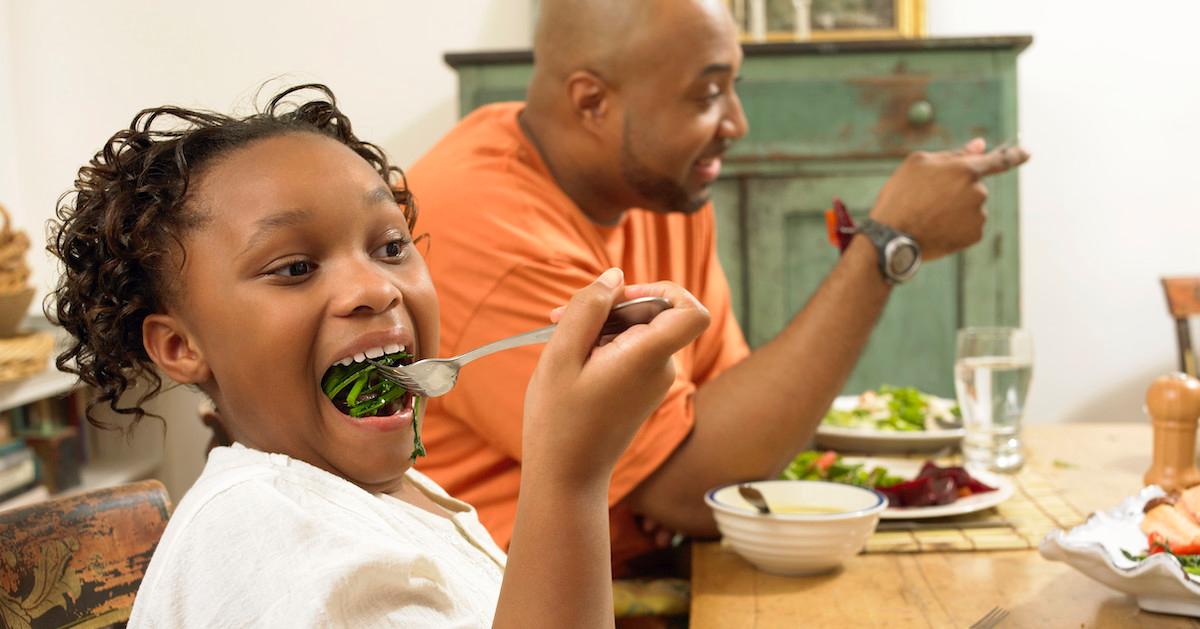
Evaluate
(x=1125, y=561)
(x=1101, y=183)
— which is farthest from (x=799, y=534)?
(x=1101, y=183)

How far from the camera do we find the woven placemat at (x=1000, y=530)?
48.1 inches

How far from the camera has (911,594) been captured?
1076mm

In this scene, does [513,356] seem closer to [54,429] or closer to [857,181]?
[857,181]

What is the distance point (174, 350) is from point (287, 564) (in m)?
0.27

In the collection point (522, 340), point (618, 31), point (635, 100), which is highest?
point (618, 31)

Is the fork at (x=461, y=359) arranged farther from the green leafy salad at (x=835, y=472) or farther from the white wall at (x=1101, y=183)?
the white wall at (x=1101, y=183)

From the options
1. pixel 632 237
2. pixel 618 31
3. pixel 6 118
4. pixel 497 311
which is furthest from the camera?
pixel 6 118

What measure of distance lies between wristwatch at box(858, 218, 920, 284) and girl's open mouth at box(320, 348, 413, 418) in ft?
2.96

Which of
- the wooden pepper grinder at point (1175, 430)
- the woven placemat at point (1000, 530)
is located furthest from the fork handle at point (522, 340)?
the wooden pepper grinder at point (1175, 430)

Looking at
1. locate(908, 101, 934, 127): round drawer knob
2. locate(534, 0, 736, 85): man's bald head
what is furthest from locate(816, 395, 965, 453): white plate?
locate(908, 101, 934, 127): round drawer knob

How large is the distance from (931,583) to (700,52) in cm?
88

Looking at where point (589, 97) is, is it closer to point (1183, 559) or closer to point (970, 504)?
point (970, 504)

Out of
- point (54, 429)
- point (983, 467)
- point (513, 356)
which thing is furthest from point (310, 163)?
point (54, 429)

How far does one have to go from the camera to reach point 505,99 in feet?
9.05
